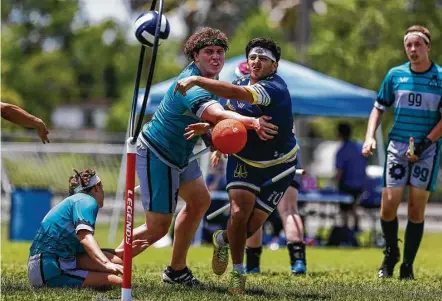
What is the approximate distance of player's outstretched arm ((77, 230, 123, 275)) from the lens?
7762 mm

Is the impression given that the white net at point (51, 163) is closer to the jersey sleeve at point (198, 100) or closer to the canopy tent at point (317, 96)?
the canopy tent at point (317, 96)

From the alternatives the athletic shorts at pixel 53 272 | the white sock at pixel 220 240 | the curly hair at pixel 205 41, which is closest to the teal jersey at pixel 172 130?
the curly hair at pixel 205 41

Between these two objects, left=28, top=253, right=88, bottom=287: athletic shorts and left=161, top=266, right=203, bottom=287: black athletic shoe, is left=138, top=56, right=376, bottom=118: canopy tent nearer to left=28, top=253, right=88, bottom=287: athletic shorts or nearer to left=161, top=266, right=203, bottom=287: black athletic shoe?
left=161, top=266, right=203, bottom=287: black athletic shoe

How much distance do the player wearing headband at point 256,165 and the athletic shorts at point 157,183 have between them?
0.46m

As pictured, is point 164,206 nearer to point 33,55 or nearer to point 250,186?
point 250,186

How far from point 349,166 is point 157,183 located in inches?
399

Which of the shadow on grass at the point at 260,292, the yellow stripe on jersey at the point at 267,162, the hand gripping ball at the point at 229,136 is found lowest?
the shadow on grass at the point at 260,292

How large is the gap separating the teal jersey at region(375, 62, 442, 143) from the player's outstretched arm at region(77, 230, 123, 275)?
3.37 metres

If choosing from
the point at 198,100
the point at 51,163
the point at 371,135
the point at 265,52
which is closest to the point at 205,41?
the point at 265,52

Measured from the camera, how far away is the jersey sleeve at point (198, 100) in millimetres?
7926

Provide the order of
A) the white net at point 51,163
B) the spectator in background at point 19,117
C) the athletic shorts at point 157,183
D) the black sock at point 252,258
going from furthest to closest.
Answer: the white net at point 51,163, the black sock at point 252,258, the athletic shorts at point 157,183, the spectator in background at point 19,117

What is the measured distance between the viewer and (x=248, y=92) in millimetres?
7961

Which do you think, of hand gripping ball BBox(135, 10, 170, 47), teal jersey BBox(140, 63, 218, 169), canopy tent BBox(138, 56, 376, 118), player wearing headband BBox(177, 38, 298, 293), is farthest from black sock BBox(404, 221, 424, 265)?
canopy tent BBox(138, 56, 376, 118)

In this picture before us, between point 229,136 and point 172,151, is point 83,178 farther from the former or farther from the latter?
point 229,136
